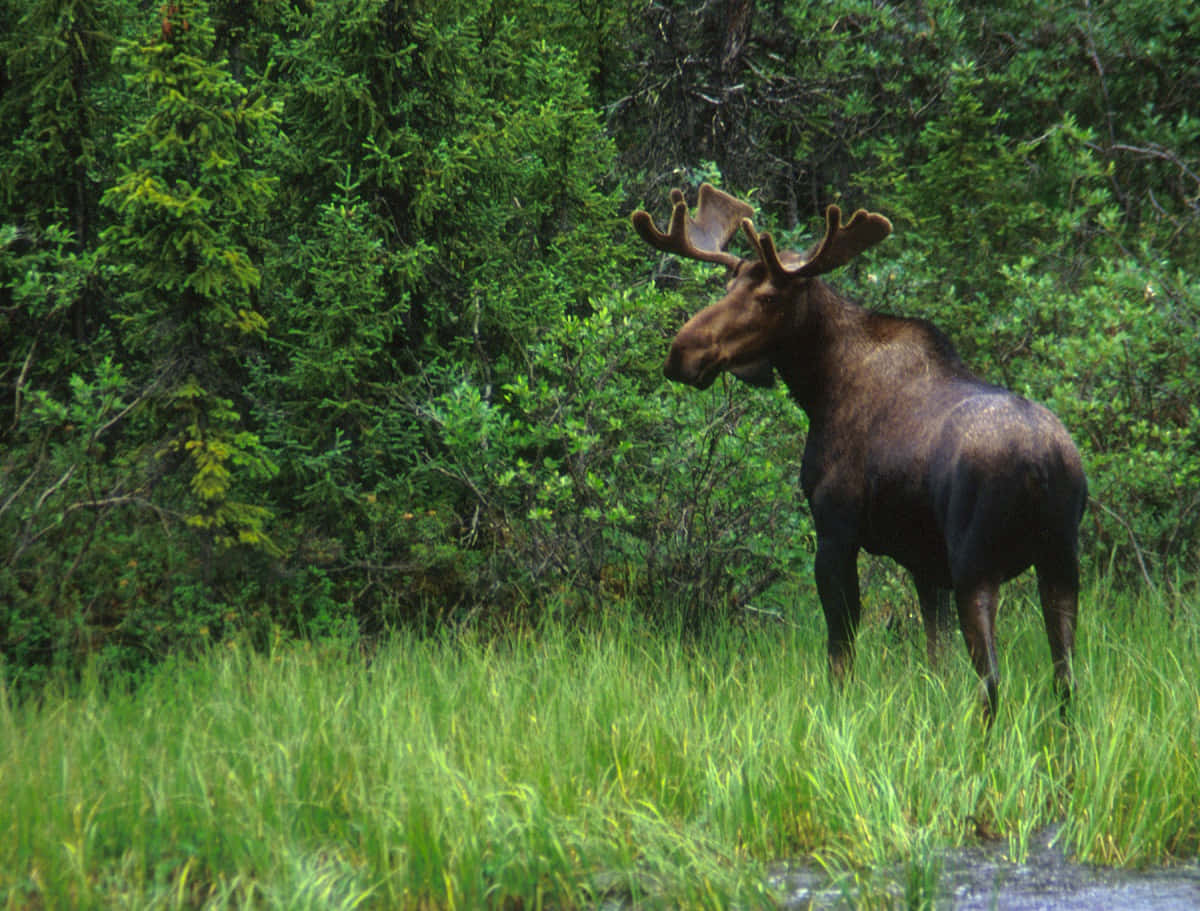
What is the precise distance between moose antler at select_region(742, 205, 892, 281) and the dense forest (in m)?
1.96

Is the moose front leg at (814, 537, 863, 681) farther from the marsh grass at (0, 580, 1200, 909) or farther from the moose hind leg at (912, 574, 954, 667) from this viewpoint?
the moose hind leg at (912, 574, 954, 667)

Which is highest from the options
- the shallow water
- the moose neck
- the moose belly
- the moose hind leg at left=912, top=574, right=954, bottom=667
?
the moose neck

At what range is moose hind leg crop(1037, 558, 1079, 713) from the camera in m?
4.86

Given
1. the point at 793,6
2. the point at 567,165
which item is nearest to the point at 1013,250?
the point at 793,6

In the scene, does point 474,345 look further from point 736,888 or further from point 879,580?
point 736,888

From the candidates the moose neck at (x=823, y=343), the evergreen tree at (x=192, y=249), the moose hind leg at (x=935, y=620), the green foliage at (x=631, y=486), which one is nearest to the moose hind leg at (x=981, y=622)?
the moose hind leg at (x=935, y=620)

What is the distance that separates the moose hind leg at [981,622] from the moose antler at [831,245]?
166 cm

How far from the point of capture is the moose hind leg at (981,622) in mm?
4723

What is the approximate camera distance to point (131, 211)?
25.8 feet

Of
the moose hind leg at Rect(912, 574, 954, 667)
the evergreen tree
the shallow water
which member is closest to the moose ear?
the moose hind leg at Rect(912, 574, 954, 667)

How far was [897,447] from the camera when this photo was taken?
5.15 meters

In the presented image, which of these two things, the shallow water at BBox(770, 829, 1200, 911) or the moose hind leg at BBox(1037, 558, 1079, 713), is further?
the moose hind leg at BBox(1037, 558, 1079, 713)

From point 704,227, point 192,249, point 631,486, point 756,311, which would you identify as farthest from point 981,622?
point 192,249

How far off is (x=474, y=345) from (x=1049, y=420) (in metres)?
5.69
